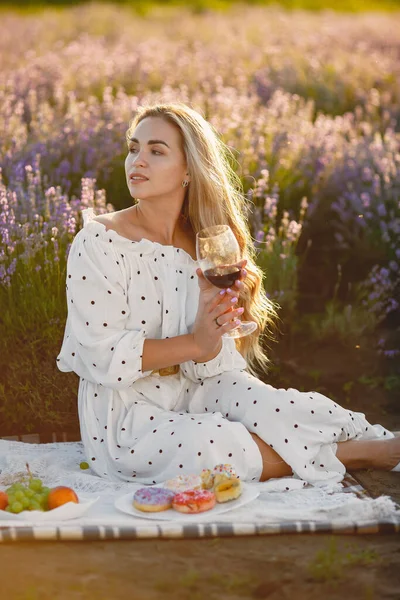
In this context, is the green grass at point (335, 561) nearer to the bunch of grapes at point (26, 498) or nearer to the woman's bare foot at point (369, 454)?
the woman's bare foot at point (369, 454)

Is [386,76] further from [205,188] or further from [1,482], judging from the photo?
[1,482]

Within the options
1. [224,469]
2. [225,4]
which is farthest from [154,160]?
[225,4]

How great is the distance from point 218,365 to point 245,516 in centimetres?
86

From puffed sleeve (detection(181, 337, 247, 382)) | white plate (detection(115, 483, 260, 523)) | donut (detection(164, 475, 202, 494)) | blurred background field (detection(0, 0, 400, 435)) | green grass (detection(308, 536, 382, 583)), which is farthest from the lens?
blurred background field (detection(0, 0, 400, 435))

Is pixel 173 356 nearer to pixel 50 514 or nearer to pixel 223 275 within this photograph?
pixel 223 275

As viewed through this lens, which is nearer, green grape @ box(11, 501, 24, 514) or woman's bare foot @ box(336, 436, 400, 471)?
green grape @ box(11, 501, 24, 514)

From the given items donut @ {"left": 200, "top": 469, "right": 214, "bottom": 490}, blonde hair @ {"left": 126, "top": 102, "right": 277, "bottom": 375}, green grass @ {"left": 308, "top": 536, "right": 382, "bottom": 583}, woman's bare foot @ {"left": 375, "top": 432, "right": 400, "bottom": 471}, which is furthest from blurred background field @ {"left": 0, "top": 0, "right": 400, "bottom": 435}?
green grass @ {"left": 308, "top": 536, "right": 382, "bottom": 583}

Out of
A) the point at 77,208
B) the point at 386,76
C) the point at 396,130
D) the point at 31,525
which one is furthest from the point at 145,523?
the point at 386,76

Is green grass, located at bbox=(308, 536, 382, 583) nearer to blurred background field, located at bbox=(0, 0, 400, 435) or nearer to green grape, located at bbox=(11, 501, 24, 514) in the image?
green grape, located at bbox=(11, 501, 24, 514)

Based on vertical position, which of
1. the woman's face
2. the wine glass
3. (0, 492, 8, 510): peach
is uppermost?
the woman's face

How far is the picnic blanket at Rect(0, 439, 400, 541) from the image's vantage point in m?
3.43

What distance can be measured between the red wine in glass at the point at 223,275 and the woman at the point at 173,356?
3.6 inches

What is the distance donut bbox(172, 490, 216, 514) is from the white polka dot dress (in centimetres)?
28

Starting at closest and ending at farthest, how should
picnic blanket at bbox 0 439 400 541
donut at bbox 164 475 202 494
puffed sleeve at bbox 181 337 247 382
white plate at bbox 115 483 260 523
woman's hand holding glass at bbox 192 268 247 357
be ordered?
picnic blanket at bbox 0 439 400 541
white plate at bbox 115 483 260 523
donut at bbox 164 475 202 494
woman's hand holding glass at bbox 192 268 247 357
puffed sleeve at bbox 181 337 247 382
